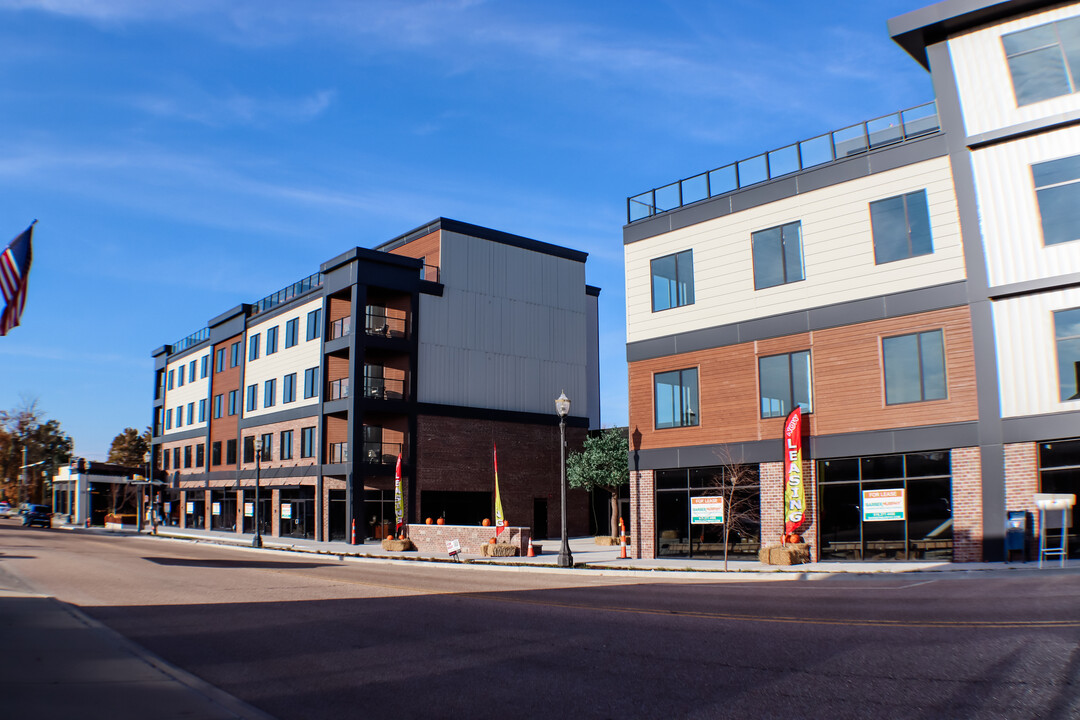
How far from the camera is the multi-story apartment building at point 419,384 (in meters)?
45.6

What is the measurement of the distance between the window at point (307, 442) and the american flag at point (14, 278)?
33.8 m

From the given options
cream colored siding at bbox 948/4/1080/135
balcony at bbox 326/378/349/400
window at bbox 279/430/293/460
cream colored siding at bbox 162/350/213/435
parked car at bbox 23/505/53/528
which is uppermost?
cream colored siding at bbox 948/4/1080/135

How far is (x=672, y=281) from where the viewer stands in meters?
32.3

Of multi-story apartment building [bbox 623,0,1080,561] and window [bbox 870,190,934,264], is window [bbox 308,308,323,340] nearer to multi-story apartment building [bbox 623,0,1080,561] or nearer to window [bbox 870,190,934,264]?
multi-story apartment building [bbox 623,0,1080,561]

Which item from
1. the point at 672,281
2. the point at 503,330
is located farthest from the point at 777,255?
the point at 503,330

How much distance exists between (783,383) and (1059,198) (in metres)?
9.61

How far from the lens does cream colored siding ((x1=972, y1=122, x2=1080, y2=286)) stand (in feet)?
77.0

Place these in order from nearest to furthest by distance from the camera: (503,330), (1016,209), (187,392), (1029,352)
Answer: (1029,352) < (1016,209) < (503,330) < (187,392)

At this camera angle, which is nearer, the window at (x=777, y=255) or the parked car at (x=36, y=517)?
the window at (x=777, y=255)

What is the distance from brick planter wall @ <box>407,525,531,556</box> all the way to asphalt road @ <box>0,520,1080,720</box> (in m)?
13.5

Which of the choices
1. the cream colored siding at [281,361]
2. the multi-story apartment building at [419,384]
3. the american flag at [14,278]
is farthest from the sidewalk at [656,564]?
the american flag at [14,278]

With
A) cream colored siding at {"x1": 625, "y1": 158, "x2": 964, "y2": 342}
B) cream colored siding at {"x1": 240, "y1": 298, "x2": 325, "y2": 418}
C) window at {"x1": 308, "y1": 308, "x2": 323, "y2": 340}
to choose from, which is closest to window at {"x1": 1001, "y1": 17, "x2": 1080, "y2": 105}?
cream colored siding at {"x1": 625, "y1": 158, "x2": 964, "y2": 342}

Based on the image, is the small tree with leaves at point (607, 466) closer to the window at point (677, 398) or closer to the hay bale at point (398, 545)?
the hay bale at point (398, 545)

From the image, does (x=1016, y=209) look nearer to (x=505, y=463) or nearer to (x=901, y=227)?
(x=901, y=227)
